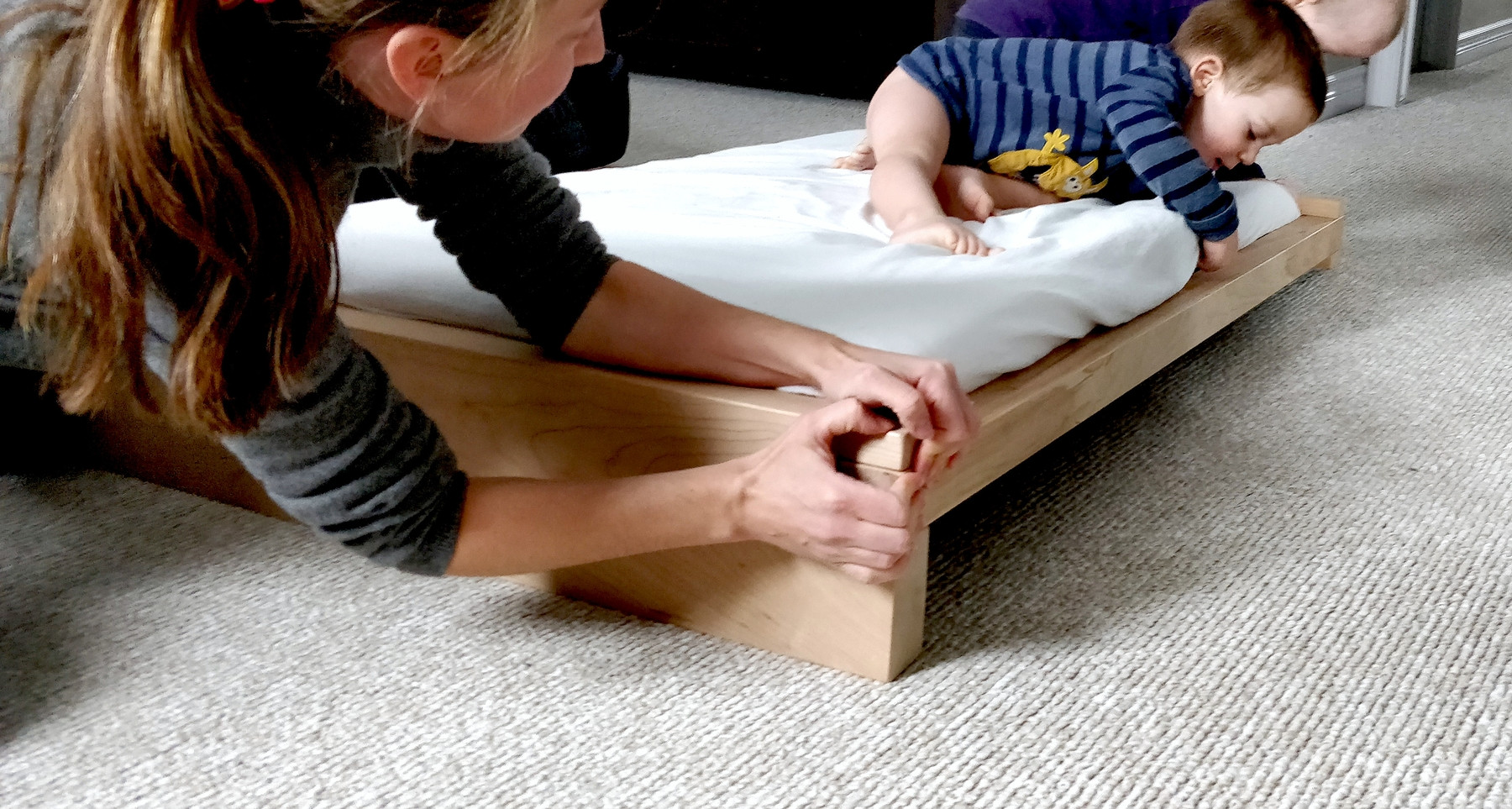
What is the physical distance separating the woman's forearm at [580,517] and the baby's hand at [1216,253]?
68 cm

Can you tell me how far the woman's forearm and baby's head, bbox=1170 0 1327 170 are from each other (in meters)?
0.77

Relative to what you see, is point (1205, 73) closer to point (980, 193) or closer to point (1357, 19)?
point (980, 193)

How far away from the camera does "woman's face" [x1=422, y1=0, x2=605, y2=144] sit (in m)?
0.58

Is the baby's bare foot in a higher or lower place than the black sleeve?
lower

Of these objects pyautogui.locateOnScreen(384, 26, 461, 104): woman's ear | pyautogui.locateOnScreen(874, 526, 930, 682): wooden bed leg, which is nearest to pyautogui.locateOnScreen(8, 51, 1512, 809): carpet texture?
pyautogui.locateOnScreen(874, 526, 930, 682): wooden bed leg

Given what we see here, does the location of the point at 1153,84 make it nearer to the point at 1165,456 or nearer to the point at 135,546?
the point at 1165,456

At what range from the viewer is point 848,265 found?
918 mm

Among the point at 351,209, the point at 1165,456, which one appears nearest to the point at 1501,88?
the point at 1165,456

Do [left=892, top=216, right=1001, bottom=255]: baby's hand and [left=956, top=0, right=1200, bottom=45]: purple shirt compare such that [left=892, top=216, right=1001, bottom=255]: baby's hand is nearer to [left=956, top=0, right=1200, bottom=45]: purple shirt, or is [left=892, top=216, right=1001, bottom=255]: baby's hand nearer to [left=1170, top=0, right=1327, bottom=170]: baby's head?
[left=1170, top=0, right=1327, bottom=170]: baby's head

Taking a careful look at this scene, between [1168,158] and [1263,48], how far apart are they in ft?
0.59

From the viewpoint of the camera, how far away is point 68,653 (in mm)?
808

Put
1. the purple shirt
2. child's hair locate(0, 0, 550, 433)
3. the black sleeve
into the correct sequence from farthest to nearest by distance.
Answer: the purple shirt, the black sleeve, child's hair locate(0, 0, 550, 433)

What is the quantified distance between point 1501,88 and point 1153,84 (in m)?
2.34

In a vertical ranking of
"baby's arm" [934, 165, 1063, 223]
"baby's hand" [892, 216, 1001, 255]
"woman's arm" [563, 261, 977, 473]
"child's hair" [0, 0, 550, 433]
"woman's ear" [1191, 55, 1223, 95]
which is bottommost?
"baby's arm" [934, 165, 1063, 223]
